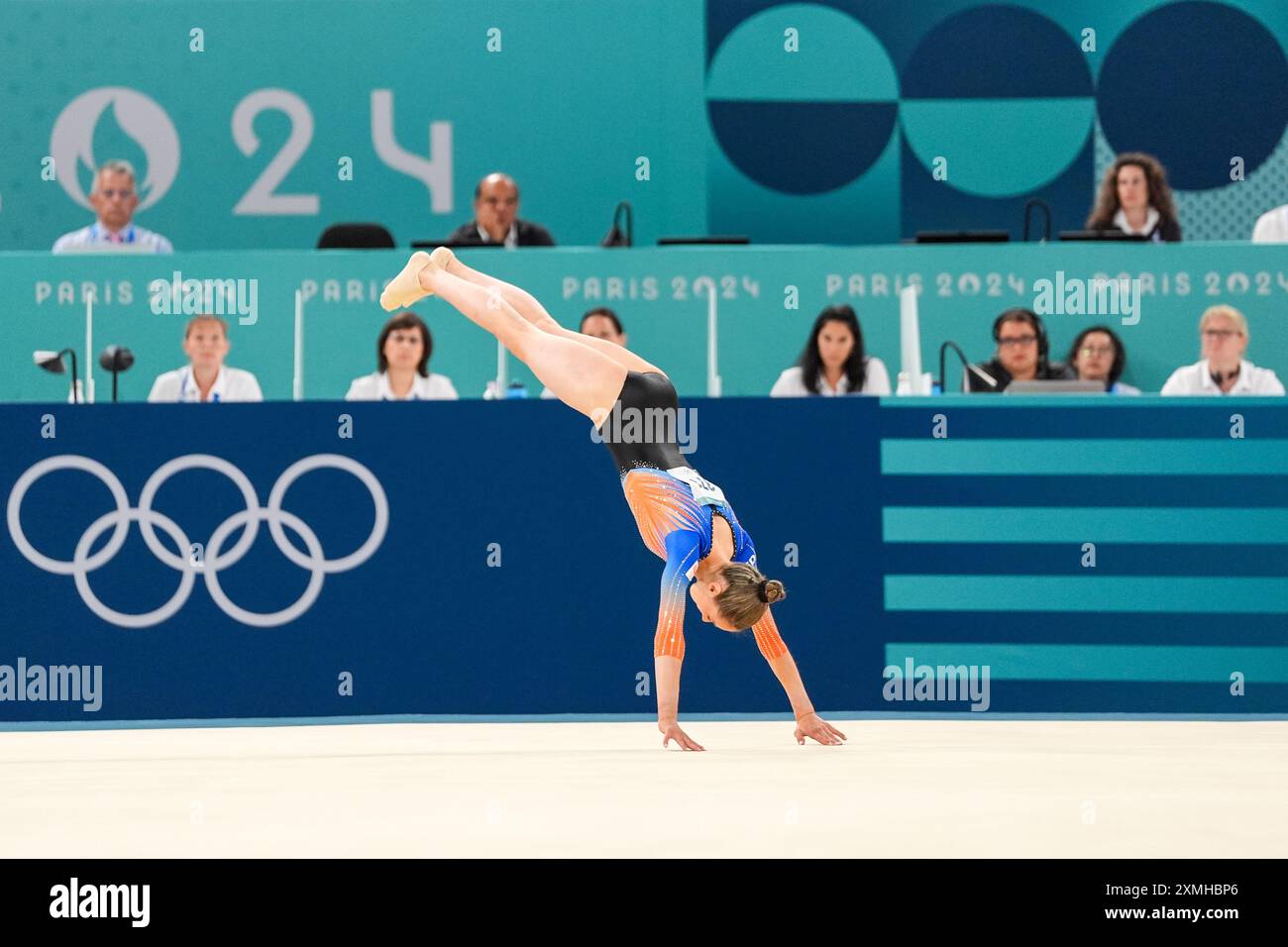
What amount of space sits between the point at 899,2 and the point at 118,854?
10805 mm

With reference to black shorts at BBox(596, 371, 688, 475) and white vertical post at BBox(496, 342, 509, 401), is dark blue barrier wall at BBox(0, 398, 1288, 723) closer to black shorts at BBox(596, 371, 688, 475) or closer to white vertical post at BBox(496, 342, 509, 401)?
black shorts at BBox(596, 371, 688, 475)

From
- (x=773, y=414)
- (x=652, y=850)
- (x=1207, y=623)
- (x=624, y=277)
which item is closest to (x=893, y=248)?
(x=624, y=277)

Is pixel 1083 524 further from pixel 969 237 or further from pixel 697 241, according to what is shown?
pixel 697 241

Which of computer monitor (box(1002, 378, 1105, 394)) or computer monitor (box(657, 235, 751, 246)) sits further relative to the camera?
computer monitor (box(657, 235, 751, 246))

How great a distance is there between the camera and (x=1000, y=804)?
18.3ft

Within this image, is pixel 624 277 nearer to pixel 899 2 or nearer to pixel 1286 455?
pixel 1286 455

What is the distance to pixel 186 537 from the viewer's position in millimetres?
8109

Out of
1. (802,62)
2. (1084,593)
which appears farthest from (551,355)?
(802,62)

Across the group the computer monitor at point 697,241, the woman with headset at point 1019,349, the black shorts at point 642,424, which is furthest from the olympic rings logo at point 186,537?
the woman with headset at point 1019,349

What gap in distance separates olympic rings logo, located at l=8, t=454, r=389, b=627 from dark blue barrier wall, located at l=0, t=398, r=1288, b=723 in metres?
0.03

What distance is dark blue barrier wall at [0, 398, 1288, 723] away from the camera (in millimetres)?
8109

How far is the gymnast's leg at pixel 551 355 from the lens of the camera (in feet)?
24.9

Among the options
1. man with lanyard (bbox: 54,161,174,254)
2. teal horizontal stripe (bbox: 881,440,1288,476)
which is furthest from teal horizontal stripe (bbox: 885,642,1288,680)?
man with lanyard (bbox: 54,161,174,254)

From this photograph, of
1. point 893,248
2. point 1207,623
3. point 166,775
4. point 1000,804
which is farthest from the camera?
point 893,248
